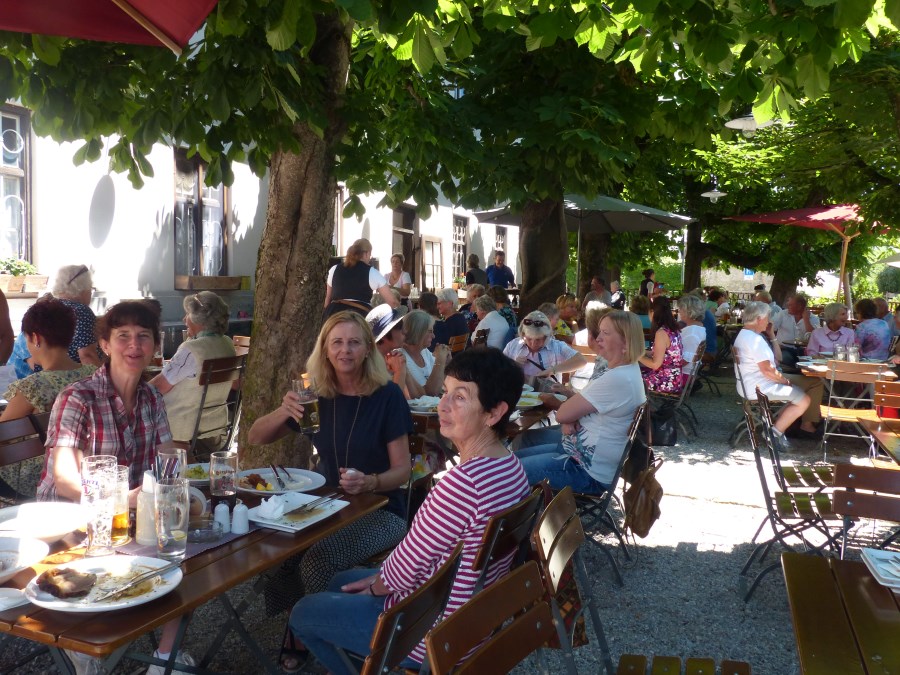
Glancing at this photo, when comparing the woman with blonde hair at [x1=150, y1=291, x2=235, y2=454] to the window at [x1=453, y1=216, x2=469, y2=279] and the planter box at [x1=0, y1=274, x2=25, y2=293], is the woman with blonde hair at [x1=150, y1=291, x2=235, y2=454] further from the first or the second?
the window at [x1=453, y1=216, x2=469, y2=279]

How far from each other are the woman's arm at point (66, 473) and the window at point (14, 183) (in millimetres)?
6473

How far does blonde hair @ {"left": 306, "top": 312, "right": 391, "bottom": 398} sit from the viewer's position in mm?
3854

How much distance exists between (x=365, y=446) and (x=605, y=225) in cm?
1097

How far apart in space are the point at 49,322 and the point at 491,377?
2737 mm

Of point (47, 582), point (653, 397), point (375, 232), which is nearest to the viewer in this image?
point (47, 582)

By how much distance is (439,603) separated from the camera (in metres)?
2.21

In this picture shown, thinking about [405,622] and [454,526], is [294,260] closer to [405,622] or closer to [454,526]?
[454,526]

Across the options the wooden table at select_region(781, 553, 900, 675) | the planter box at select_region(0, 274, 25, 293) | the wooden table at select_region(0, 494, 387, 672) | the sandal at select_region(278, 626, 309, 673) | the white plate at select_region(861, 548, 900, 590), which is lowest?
the sandal at select_region(278, 626, 309, 673)

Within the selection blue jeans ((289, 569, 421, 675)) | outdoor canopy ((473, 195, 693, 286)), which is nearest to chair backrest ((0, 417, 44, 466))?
blue jeans ((289, 569, 421, 675))

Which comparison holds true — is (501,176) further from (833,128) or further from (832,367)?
(833,128)

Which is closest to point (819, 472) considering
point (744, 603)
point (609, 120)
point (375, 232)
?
point (744, 603)

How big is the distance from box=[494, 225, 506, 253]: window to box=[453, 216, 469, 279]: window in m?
2.10

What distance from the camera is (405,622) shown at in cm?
200

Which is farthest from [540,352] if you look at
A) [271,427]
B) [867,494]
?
[867,494]
